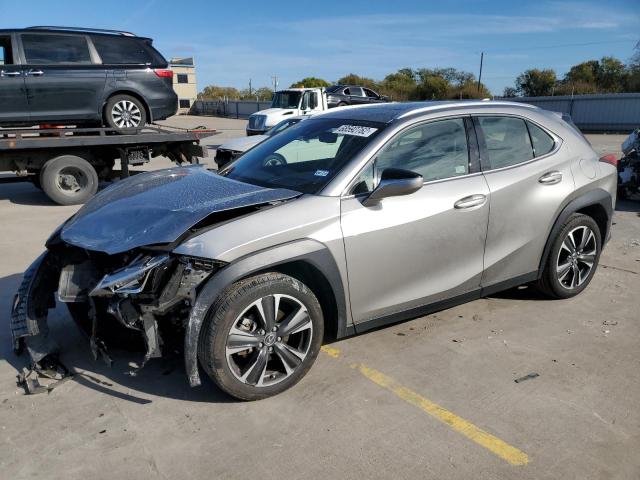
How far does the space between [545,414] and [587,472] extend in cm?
48

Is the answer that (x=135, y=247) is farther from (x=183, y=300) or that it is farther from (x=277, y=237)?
(x=277, y=237)

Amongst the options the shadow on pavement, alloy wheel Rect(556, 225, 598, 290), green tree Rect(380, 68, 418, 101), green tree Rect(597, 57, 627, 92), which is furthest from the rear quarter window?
green tree Rect(597, 57, 627, 92)

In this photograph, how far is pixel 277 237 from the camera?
10.2ft

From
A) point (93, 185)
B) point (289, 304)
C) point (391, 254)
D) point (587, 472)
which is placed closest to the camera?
point (587, 472)

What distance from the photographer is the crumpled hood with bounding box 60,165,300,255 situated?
3.01 meters

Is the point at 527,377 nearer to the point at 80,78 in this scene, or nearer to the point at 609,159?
the point at 609,159

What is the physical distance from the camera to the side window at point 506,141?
13.4 feet

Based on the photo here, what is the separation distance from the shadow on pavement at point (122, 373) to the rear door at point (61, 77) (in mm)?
6064

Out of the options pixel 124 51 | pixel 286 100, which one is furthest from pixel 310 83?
pixel 124 51

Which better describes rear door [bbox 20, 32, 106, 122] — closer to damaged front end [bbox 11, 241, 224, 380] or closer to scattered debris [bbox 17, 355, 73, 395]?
damaged front end [bbox 11, 241, 224, 380]

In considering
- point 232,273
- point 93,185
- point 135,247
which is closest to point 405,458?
point 232,273

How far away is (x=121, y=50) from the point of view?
9523mm

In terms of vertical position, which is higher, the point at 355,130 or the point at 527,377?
the point at 355,130

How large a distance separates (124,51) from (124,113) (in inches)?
42.2
